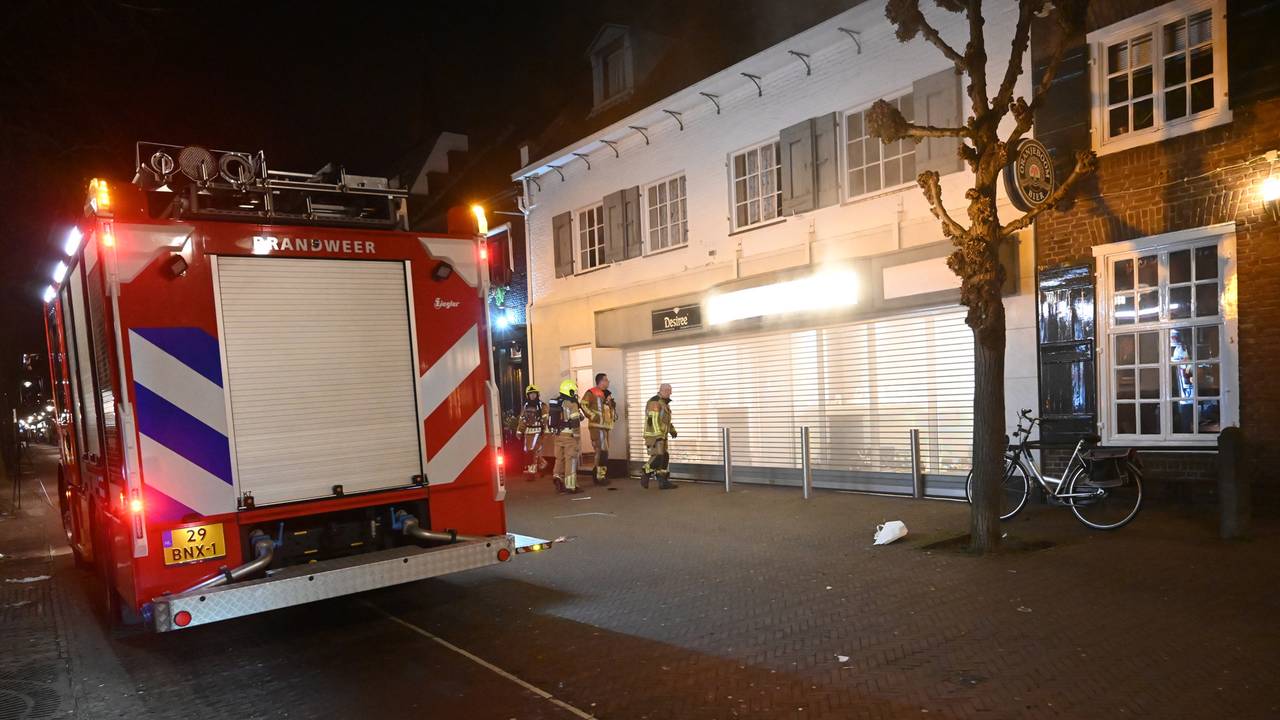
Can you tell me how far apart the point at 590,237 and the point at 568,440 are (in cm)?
542

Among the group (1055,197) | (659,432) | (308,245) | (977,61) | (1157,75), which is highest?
(1157,75)

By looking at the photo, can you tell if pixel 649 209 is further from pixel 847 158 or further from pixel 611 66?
pixel 847 158

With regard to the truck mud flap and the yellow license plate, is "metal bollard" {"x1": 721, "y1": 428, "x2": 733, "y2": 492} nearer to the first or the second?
the truck mud flap

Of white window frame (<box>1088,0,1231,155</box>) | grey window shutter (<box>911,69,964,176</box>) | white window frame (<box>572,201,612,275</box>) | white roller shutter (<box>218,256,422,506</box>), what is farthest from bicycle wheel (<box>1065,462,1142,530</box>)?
white window frame (<box>572,201,612,275</box>)

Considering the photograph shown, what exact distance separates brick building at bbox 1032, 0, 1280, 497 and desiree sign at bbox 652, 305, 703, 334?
577 cm

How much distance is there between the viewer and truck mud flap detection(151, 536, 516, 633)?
4719 mm

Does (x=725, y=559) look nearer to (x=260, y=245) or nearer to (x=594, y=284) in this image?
(x=260, y=245)

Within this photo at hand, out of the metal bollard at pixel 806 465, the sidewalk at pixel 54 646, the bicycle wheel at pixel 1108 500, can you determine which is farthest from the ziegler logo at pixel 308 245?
the bicycle wheel at pixel 1108 500

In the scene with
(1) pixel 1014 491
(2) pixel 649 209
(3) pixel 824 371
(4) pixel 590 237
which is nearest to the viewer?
(1) pixel 1014 491

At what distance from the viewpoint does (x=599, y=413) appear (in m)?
14.5

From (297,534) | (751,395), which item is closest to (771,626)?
(297,534)

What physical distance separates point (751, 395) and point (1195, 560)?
7498mm

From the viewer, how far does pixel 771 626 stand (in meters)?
5.68

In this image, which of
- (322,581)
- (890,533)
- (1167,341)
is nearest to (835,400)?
(890,533)
